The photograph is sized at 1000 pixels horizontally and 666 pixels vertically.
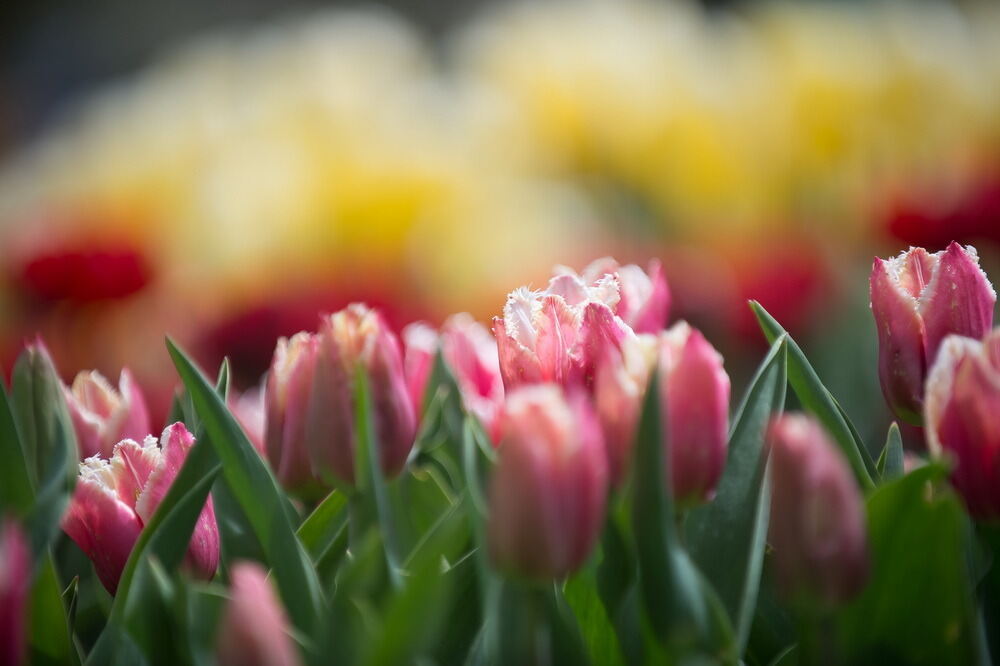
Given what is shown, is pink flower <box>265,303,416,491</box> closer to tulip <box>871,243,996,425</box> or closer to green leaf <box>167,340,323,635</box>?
green leaf <box>167,340,323,635</box>

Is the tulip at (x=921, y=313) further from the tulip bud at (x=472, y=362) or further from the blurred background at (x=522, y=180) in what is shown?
the blurred background at (x=522, y=180)

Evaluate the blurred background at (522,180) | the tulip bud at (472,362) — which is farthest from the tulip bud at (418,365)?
the blurred background at (522,180)

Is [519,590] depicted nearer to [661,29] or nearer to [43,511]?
[43,511]

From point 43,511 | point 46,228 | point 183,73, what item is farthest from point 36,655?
point 183,73

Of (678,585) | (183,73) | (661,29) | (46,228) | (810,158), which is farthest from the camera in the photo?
(183,73)

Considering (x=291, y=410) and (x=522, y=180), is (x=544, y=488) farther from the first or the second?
(x=522, y=180)

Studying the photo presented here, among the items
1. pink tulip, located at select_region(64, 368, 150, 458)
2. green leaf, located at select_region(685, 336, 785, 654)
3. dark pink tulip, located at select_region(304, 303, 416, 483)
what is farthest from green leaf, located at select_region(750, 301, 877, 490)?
pink tulip, located at select_region(64, 368, 150, 458)
